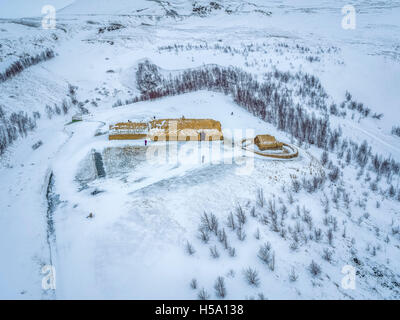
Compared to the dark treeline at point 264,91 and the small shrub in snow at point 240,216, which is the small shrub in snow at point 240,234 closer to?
the small shrub in snow at point 240,216

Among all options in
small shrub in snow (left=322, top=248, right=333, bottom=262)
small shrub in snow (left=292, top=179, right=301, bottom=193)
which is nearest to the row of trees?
small shrub in snow (left=292, top=179, right=301, bottom=193)

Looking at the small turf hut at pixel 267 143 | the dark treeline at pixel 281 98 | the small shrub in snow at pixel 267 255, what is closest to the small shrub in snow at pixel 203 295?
the small shrub in snow at pixel 267 255

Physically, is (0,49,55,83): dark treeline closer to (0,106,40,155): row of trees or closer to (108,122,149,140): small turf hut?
(0,106,40,155): row of trees

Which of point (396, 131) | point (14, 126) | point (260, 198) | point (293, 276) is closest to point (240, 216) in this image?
point (260, 198)

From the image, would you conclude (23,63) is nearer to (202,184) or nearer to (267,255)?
(202,184)
